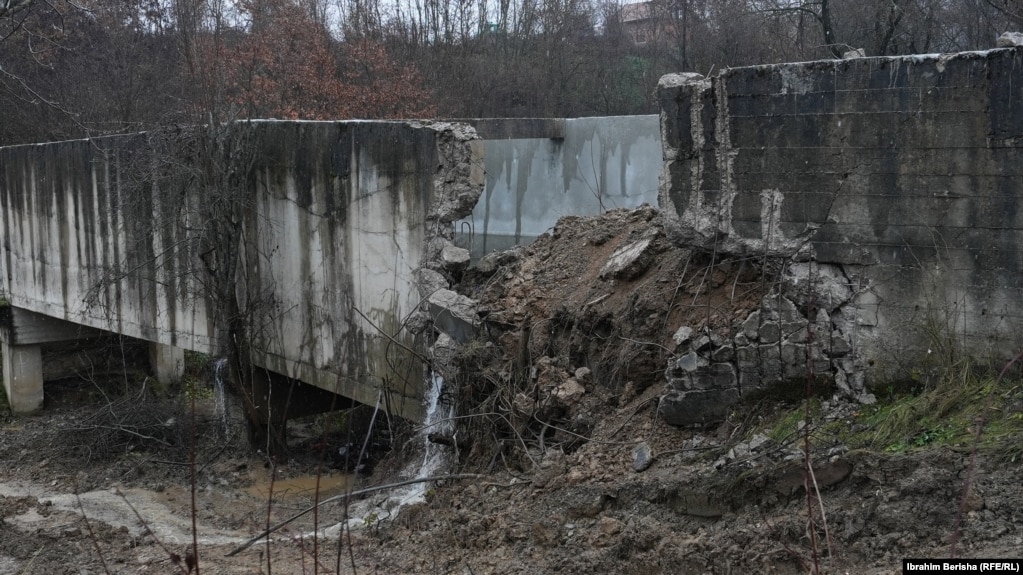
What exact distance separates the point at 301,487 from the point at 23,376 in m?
7.76

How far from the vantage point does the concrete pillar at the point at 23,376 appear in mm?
14867

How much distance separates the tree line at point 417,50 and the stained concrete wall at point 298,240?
9.48ft

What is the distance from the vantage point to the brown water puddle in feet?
29.8

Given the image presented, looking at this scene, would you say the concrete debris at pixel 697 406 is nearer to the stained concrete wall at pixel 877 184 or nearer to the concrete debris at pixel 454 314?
the stained concrete wall at pixel 877 184

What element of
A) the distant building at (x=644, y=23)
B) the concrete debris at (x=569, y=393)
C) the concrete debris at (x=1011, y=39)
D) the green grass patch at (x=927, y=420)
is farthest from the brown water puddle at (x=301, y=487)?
the distant building at (x=644, y=23)

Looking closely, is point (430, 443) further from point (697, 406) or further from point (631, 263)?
point (697, 406)

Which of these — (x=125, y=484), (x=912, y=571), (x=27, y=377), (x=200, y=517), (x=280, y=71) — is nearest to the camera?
(x=912, y=571)

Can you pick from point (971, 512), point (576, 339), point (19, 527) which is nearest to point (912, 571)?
point (971, 512)

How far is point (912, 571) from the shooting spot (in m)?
3.91

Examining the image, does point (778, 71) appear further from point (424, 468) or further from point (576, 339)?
point (424, 468)

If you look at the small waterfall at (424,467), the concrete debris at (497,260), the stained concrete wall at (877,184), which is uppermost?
the stained concrete wall at (877,184)

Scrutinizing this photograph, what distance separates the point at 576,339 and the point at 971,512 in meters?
3.28

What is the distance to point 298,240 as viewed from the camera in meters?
9.62

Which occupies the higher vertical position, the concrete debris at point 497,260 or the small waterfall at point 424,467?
the concrete debris at point 497,260
